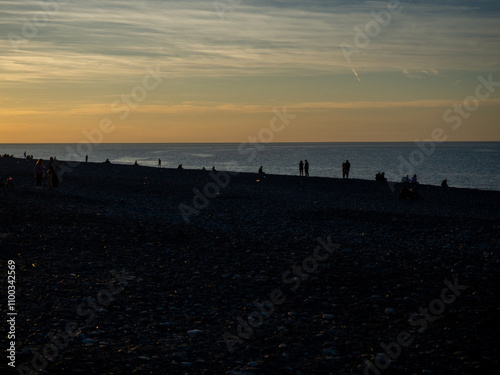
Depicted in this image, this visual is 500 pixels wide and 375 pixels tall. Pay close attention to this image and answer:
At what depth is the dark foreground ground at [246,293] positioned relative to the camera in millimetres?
8906

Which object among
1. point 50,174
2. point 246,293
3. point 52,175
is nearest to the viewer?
point 246,293

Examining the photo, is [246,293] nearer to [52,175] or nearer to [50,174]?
[50,174]

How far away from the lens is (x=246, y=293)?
12.9 m

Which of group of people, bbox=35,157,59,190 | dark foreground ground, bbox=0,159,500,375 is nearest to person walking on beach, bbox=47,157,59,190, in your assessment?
group of people, bbox=35,157,59,190

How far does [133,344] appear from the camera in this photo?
30.7 ft

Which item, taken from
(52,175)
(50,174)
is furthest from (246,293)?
(52,175)

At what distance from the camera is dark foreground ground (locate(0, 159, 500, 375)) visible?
8906 millimetres

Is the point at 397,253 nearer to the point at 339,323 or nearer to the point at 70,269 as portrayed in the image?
the point at 339,323

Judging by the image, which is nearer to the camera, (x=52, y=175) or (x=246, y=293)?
(x=246, y=293)

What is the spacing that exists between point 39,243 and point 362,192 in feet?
106

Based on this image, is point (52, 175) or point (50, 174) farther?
point (52, 175)

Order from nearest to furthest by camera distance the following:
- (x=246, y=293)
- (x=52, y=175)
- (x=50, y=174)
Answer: (x=246, y=293) < (x=50, y=174) < (x=52, y=175)

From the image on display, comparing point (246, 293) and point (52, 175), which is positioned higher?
point (52, 175)

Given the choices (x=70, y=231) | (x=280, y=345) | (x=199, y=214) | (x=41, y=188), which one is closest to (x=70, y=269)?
(x=70, y=231)
